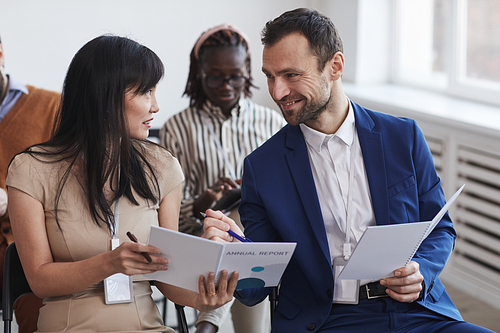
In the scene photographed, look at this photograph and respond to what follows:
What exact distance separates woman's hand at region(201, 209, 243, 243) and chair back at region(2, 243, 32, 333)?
0.65 metres

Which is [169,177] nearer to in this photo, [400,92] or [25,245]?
[25,245]

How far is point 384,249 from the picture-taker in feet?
4.40

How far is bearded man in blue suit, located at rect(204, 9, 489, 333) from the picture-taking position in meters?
1.61

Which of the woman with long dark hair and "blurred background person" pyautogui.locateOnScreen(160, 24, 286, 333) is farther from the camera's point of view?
"blurred background person" pyautogui.locateOnScreen(160, 24, 286, 333)

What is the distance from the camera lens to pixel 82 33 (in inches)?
156

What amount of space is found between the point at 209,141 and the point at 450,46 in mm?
2143

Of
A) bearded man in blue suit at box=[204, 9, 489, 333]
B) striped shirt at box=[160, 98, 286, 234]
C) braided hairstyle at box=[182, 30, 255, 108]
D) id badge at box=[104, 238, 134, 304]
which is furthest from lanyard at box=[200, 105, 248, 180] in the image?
id badge at box=[104, 238, 134, 304]

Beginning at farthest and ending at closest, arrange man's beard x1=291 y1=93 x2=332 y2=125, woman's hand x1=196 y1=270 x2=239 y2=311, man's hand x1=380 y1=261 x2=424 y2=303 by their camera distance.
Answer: man's beard x1=291 y1=93 x2=332 y2=125 < man's hand x1=380 y1=261 x2=424 y2=303 < woman's hand x1=196 y1=270 x2=239 y2=311

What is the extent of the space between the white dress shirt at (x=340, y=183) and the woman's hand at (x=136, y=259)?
585 mm

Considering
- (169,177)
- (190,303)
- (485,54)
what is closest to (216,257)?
(190,303)

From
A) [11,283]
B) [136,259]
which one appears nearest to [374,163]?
[136,259]

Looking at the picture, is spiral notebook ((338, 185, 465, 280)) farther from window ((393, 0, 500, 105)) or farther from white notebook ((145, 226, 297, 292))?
window ((393, 0, 500, 105))

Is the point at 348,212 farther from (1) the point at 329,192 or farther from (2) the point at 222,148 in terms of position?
(2) the point at 222,148

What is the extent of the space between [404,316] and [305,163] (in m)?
0.54
